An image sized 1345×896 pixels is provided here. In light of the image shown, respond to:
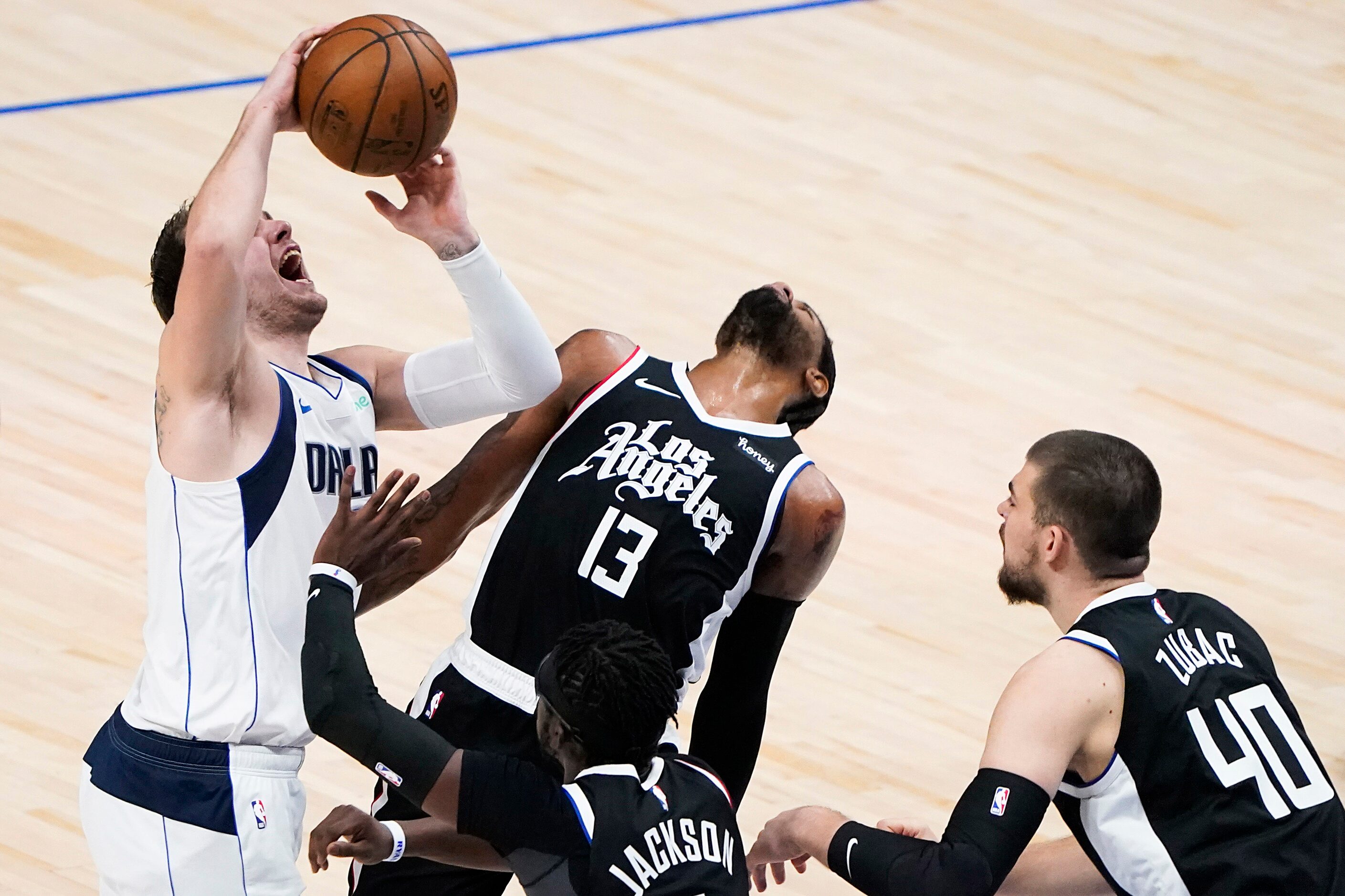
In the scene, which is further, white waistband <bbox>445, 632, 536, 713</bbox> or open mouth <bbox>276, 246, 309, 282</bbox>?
white waistband <bbox>445, 632, 536, 713</bbox>

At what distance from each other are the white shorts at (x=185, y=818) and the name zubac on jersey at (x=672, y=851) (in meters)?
0.70

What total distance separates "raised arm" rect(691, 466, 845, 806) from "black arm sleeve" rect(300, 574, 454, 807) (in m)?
0.94

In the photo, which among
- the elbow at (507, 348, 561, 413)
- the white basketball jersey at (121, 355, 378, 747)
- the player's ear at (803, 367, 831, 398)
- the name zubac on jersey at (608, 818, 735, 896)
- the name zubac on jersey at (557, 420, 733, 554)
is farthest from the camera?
the player's ear at (803, 367, 831, 398)

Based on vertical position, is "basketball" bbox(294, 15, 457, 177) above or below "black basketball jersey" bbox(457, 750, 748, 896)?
above

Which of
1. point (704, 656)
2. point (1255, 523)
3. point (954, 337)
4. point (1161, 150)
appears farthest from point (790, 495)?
point (1161, 150)

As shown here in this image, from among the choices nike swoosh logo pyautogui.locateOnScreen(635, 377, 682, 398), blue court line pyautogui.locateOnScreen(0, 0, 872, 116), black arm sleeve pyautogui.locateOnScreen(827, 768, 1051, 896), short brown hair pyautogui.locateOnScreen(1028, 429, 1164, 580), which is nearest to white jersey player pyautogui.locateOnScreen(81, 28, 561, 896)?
nike swoosh logo pyautogui.locateOnScreen(635, 377, 682, 398)

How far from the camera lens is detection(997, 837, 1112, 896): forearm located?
4.41m

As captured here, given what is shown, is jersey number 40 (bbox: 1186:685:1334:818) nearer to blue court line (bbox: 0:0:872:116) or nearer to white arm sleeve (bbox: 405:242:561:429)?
white arm sleeve (bbox: 405:242:561:429)

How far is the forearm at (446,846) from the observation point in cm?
399

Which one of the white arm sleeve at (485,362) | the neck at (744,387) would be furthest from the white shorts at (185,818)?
the neck at (744,387)

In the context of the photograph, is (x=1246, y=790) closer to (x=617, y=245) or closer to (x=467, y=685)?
(x=467, y=685)

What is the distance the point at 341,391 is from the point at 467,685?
0.69 meters

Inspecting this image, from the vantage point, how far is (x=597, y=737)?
138 inches

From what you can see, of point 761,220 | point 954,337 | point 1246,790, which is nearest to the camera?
point 1246,790
